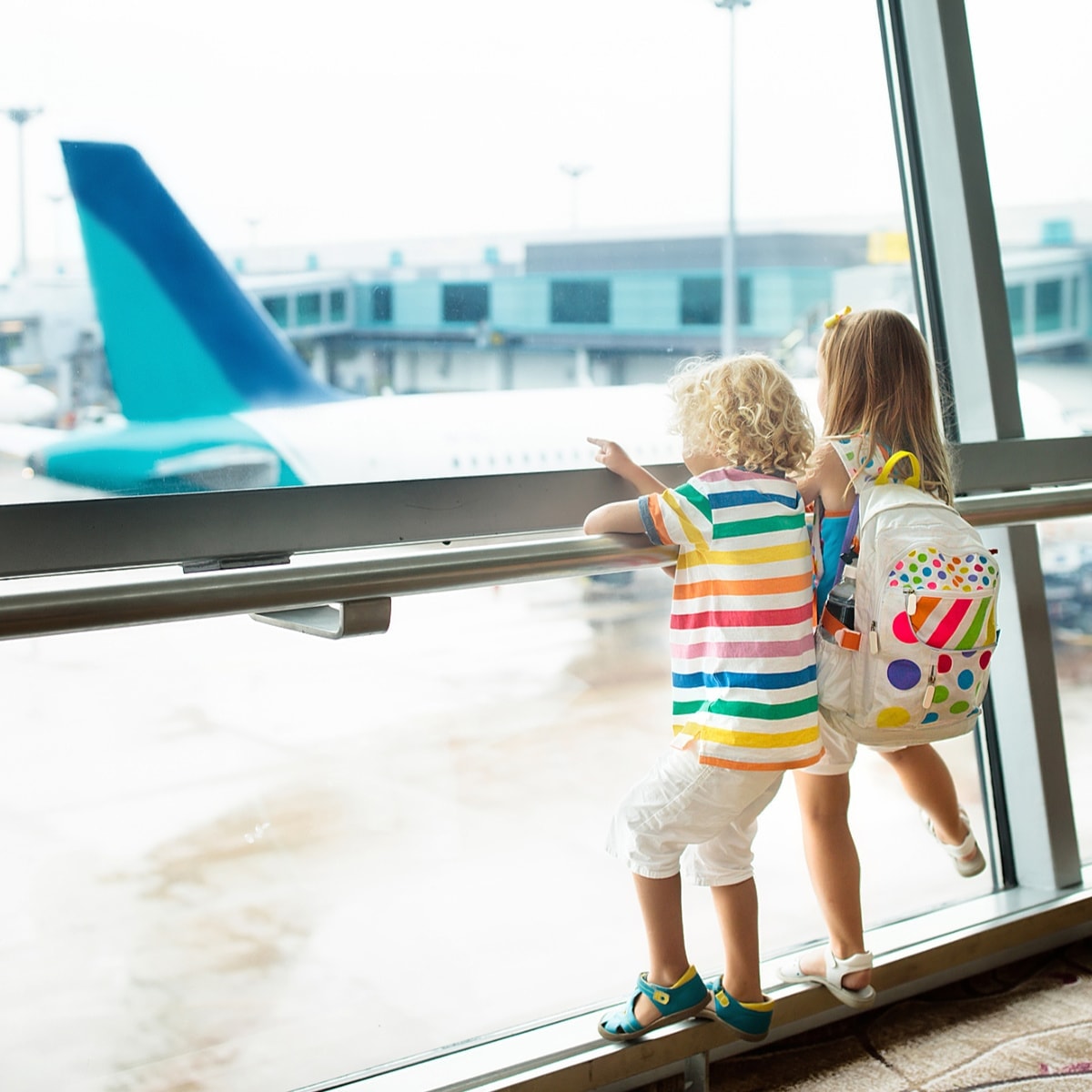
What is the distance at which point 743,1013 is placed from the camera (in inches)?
65.6

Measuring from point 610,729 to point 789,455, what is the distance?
735mm

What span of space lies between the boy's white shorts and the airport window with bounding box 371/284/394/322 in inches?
33.4

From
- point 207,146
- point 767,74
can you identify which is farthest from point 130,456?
point 767,74

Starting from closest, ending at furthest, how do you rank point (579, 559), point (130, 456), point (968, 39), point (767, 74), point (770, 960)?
point (579, 559) < point (130, 456) < point (770, 960) < point (968, 39) < point (767, 74)

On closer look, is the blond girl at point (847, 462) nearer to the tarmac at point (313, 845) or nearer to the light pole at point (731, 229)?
the tarmac at point (313, 845)

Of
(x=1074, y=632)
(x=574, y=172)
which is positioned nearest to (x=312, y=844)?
(x=574, y=172)

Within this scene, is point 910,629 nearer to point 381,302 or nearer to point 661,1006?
point 661,1006

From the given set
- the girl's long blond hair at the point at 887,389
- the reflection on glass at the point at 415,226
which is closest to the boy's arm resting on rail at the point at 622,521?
the reflection on glass at the point at 415,226

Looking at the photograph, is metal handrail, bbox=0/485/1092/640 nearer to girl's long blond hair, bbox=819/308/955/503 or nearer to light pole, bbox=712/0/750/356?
girl's long blond hair, bbox=819/308/955/503

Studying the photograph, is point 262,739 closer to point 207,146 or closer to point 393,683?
point 393,683

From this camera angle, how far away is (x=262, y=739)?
67.7 inches

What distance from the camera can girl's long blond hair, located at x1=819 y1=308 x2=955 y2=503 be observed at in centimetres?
166

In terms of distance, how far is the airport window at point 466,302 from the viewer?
1.97 m

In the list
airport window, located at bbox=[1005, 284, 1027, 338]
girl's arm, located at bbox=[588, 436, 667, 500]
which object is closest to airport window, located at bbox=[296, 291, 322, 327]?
girl's arm, located at bbox=[588, 436, 667, 500]
